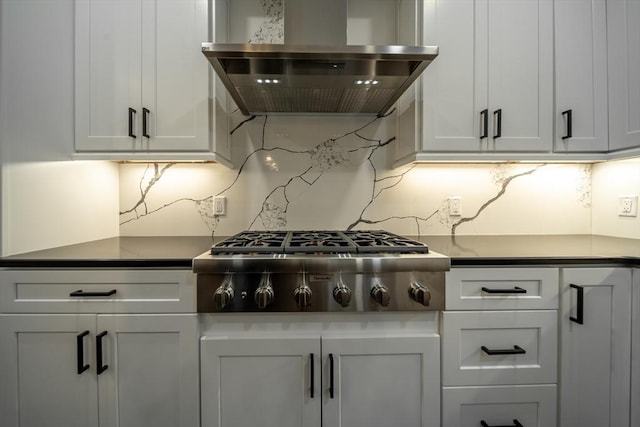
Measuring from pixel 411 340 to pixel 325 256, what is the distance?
1.47ft

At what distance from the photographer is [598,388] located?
4.06ft

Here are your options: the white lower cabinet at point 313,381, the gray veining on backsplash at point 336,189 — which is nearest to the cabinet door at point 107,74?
the gray veining on backsplash at point 336,189

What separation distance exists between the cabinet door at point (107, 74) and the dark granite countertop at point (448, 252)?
0.48 m

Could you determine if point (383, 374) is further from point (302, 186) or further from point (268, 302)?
point (302, 186)

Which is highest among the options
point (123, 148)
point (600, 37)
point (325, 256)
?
point (600, 37)

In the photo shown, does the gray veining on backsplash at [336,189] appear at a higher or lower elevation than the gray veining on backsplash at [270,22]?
lower

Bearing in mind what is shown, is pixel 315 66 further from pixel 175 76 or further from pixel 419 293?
pixel 419 293

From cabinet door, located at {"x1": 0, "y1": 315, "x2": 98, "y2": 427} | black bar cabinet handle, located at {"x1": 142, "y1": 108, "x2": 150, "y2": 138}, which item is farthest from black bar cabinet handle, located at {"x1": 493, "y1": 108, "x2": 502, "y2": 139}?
cabinet door, located at {"x1": 0, "y1": 315, "x2": 98, "y2": 427}

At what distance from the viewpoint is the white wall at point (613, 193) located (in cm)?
163

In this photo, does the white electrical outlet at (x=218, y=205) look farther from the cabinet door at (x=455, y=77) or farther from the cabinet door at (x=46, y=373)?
the cabinet door at (x=455, y=77)

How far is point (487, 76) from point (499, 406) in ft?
Answer: 4.66

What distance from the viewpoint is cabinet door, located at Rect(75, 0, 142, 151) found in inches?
57.1

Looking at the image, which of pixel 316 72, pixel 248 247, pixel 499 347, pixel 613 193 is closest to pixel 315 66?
pixel 316 72

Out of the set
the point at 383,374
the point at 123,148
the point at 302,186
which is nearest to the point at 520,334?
the point at 383,374
